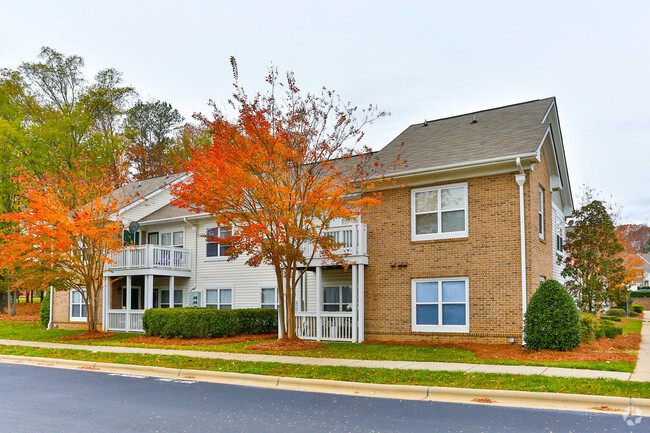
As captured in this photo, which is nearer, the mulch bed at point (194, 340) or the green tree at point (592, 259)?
the mulch bed at point (194, 340)

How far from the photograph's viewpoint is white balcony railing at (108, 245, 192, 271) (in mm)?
25828

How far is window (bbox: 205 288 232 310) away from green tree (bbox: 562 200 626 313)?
542 inches

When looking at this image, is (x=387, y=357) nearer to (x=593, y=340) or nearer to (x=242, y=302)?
(x=593, y=340)

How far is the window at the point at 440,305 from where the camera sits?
18281mm

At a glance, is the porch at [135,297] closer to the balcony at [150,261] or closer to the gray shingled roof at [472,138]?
the balcony at [150,261]

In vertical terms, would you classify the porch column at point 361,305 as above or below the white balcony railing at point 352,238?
below

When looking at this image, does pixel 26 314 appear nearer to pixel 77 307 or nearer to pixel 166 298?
pixel 77 307

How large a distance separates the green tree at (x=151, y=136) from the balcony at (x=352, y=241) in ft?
110

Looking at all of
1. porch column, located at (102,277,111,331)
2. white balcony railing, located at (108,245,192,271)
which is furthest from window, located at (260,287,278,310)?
porch column, located at (102,277,111,331)

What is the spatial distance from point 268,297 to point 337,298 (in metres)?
3.93

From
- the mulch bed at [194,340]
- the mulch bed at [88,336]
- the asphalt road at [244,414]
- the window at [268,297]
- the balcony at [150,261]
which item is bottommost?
the mulch bed at [88,336]

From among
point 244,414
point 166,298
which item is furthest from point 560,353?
point 166,298

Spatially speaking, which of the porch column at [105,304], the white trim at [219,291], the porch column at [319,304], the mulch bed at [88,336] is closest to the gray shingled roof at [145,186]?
the porch column at [105,304]

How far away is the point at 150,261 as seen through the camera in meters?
25.7
